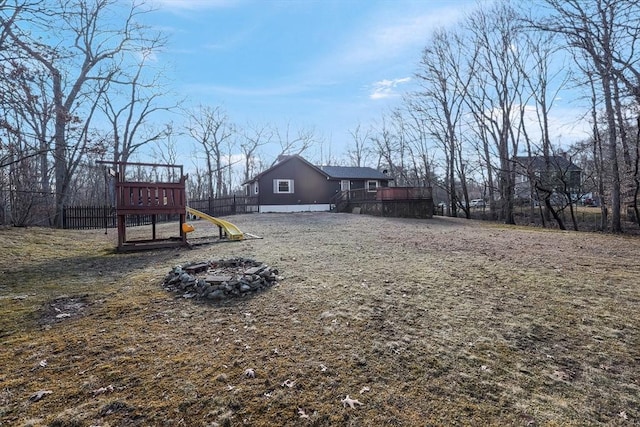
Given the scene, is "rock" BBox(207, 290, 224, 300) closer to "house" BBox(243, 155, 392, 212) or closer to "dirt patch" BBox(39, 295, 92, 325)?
"dirt patch" BBox(39, 295, 92, 325)

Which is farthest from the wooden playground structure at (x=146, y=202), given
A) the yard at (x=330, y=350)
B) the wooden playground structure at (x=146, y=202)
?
the yard at (x=330, y=350)

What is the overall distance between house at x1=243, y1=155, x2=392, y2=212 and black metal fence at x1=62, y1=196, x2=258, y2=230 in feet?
3.99

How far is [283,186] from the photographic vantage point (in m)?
23.8

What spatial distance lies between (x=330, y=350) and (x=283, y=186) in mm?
21576

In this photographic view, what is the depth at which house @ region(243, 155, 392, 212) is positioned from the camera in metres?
23.4

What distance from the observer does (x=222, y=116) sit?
34.7 meters

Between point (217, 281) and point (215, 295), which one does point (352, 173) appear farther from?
point (215, 295)

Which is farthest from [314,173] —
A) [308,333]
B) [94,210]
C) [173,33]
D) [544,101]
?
[308,333]

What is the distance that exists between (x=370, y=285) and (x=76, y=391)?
3.12 m

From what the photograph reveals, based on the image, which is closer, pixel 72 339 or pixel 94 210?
pixel 72 339

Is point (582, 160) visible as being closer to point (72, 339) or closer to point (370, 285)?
point (370, 285)

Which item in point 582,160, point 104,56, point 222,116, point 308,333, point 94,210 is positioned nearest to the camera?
point 308,333

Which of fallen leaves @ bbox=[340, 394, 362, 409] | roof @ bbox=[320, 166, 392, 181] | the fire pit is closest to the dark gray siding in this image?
roof @ bbox=[320, 166, 392, 181]

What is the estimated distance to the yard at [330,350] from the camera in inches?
76.1
